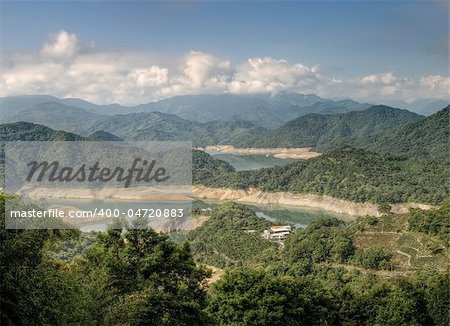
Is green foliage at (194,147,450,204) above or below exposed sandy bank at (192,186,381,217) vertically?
above

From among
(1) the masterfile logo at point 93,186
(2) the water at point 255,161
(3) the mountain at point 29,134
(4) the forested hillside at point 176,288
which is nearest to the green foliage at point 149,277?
(4) the forested hillside at point 176,288

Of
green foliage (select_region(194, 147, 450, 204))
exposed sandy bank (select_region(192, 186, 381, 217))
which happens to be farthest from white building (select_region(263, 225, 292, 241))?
green foliage (select_region(194, 147, 450, 204))

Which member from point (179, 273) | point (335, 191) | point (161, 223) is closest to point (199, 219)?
point (161, 223)

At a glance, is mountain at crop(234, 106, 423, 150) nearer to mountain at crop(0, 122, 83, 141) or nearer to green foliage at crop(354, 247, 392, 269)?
mountain at crop(0, 122, 83, 141)

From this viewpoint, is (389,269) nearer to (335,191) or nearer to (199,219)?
(199,219)

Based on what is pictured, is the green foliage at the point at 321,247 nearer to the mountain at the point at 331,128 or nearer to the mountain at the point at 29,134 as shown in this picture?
the mountain at the point at 29,134

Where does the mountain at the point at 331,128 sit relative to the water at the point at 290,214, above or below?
above
